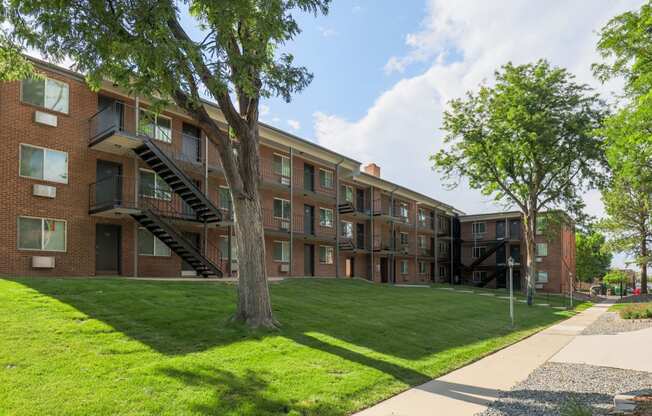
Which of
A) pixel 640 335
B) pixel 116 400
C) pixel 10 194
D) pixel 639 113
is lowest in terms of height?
pixel 640 335

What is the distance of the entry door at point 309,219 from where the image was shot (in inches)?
1217

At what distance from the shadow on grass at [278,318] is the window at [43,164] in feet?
18.0

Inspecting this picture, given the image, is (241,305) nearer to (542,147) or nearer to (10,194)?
(10,194)

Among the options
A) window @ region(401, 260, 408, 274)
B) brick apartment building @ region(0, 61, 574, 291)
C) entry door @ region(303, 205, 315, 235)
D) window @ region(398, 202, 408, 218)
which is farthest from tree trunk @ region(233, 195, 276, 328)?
window @ region(401, 260, 408, 274)

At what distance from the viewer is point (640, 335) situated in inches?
613

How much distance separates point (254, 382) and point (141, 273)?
14.1 meters

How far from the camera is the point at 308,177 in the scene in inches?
1222

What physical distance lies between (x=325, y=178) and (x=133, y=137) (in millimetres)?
16132

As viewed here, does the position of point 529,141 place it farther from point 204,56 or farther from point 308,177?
point 204,56

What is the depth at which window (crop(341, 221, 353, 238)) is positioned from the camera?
1407 inches

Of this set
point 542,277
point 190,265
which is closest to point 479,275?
point 542,277

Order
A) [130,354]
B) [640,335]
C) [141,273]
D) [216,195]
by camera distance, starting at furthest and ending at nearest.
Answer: [216,195]
[141,273]
[640,335]
[130,354]

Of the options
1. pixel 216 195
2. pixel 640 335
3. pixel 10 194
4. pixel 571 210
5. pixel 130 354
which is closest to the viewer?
pixel 130 354

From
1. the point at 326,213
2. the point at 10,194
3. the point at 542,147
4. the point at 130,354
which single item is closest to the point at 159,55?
the point at 130,354
